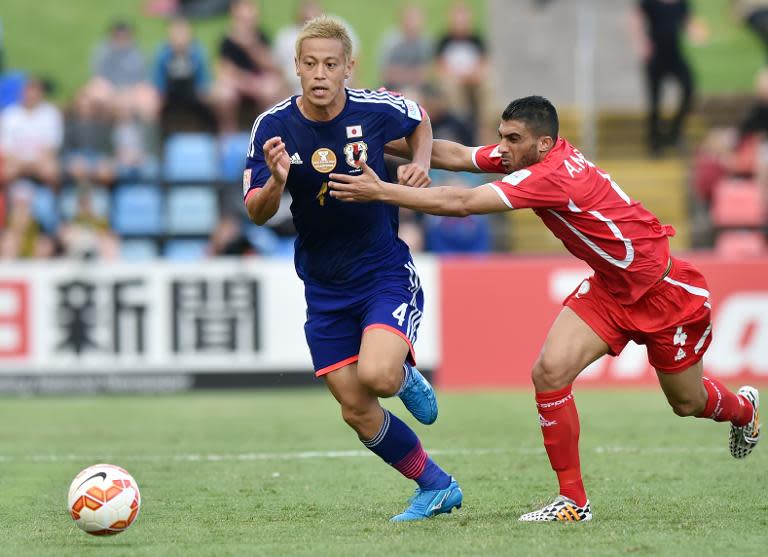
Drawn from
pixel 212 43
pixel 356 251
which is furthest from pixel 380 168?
pixel 212 43

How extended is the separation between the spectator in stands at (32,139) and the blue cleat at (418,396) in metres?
11.1

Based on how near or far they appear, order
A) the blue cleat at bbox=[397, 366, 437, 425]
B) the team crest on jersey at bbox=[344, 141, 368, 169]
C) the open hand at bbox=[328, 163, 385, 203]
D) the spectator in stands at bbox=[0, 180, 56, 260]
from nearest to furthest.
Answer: the open hand at bbox=[328, 163, 385, 203] → the team crest on jersey at bbox=[344, 141, 368, 169] → the blue cleat at bbox=[397, 366, 437, 425] → the spectator in stands at bbox=[0, 180, 56, 260]

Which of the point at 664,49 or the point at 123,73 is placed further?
the point at 664,49

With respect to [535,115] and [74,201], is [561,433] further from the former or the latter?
[74,201]

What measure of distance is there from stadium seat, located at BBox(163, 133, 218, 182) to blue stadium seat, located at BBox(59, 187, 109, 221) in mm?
911

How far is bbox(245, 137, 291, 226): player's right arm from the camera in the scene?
6355 mm

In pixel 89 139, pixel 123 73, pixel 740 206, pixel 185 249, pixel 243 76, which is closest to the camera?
pixel 185 249

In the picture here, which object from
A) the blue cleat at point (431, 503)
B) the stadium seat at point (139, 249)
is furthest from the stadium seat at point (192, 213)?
the blue cleat at point (431, 503)

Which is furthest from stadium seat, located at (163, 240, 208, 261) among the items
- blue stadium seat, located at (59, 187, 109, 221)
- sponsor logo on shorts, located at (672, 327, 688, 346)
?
sponsor logo on shorts, located at (672, 327, 688, 346)

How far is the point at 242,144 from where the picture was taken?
703 inches

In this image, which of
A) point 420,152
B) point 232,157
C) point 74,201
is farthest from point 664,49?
point 420,152

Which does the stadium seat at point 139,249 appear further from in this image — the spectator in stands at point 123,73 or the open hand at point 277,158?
the open hand at point 277,158

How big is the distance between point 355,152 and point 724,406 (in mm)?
2623

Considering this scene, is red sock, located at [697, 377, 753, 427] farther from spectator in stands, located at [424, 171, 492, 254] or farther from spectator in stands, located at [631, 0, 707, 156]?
spectator in stands, located at [631, 0, 707, 156]
